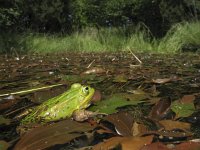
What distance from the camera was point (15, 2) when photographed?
15.2 m

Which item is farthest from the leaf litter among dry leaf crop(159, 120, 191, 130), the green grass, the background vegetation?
the background vegetation

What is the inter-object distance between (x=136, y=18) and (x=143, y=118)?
50.2ft

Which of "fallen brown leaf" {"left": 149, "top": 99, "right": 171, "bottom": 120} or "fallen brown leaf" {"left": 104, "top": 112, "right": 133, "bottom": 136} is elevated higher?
"fallen brown leaf" {"left": 104, "top": 112, "right": 133, "bottom": 136}

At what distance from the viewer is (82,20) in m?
17.2

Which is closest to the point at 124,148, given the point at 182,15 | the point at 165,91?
the point at 165,91

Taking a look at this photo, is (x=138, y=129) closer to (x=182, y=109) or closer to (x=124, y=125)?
(x=124, y=125)

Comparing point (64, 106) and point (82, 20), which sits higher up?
point (64, 106)

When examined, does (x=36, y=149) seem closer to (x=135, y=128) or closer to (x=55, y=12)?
(x=135, y=128)

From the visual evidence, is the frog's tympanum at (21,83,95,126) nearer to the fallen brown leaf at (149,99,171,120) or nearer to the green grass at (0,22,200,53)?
the fallen brown leaf at (149,99,171,120)

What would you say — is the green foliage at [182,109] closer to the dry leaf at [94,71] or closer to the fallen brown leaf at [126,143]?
the fallen brown leaf at [126,143]

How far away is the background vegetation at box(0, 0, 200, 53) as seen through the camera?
11.0 m

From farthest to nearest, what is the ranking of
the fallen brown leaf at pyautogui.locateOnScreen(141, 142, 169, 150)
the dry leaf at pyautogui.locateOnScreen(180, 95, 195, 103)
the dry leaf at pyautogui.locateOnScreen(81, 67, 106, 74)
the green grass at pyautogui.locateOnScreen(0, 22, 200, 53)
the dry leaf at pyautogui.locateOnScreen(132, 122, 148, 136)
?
1. the green grass at pyautogui.locateOnScreen(0, 22, 200, 53)
2. the dry leaf at pyautogui.locateOnScreen(81, 67, 106, 74)
3. the dry leaf at pyautogui.locateOnScreen(180, 95, 195, 103)
4. the dry leaf at pyautogui.locateOnScreen(132, 122, 148, 136)
5. the fallen brown leaf at pyautogui.locateOnScreen(141, 142, 169, 150)

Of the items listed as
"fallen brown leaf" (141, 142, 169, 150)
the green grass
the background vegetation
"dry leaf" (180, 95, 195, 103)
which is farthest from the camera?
the background vegetation

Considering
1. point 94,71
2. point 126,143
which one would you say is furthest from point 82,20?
point 126,143
